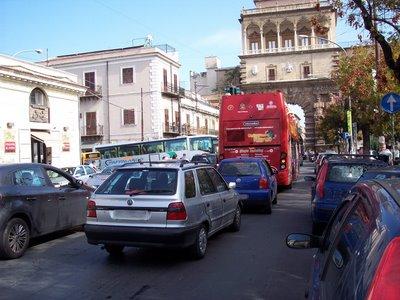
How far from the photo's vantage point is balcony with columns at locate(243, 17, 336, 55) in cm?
8662

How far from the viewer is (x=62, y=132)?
36094mm

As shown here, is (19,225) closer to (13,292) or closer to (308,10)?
(13,292)

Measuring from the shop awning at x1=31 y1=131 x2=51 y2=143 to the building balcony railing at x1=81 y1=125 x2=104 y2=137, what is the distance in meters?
21.5

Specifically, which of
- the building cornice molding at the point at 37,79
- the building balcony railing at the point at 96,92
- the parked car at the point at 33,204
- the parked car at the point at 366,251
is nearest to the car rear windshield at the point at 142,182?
the parked car at the point at 33,204

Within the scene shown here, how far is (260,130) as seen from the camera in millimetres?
19688

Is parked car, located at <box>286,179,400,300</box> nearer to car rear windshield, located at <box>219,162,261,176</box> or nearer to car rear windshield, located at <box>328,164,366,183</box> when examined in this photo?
car rear windshield, located at <box>328,164,366,183</box>

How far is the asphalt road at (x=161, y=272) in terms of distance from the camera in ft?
20.6

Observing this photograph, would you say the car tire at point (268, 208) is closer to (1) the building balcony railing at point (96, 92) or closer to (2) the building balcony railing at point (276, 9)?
(1) the building balcony railing at point (96, 92)

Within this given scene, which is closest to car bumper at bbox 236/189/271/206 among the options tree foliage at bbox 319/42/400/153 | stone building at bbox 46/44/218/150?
tree foliage at bbox 319/42/400/153

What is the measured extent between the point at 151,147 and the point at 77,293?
125 ft

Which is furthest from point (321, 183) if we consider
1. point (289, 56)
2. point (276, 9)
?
point (276, 9)

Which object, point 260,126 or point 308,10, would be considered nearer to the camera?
point 260,126

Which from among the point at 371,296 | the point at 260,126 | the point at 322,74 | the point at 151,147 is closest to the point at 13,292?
the point at 371,296

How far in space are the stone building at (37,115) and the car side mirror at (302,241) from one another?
91.9 ft
